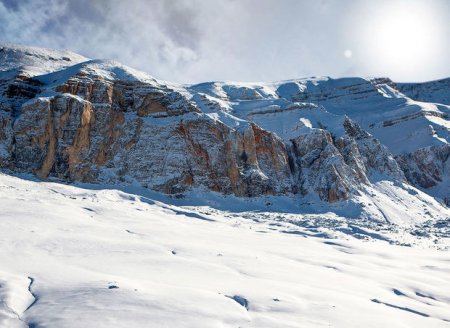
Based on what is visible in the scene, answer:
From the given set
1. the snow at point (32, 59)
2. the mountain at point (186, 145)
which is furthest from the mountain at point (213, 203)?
the snow at point (32, 59)

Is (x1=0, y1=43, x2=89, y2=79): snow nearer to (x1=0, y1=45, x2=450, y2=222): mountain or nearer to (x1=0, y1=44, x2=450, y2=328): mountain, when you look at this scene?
(x1=0, y1=45, x2=450, y2=222): mountain

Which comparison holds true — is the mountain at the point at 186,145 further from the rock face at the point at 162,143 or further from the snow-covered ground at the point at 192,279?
the snow-covered ground at the point at 192,279

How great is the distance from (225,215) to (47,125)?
33170mm

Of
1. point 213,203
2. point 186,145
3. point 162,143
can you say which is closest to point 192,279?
point 213,203

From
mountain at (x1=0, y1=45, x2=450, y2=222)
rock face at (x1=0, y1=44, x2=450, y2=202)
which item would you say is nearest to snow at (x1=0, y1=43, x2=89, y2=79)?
mountain at (x1=0, y1=45, x2=450, y2=222)

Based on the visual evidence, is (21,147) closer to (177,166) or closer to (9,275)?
(177,166)

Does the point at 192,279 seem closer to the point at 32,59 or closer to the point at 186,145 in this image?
the point at 186,145

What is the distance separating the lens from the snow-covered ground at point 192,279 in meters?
11.3

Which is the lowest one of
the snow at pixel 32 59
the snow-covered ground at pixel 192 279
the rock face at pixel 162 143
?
the snow-covered ground at pixel 192 279

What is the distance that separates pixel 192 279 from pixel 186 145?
2198 inches

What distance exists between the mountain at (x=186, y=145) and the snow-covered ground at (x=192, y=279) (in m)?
29.9

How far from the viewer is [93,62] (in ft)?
269

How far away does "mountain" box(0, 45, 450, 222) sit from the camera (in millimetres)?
65250

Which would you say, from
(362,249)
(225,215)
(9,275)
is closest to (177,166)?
(225,215)
